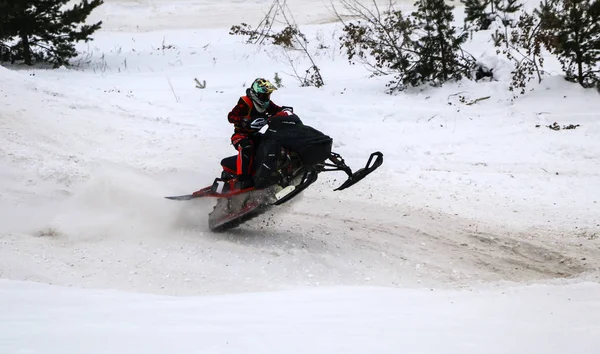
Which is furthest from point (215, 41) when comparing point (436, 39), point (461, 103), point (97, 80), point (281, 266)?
point (281, 266)

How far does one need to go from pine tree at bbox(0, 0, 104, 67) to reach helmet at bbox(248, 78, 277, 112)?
12.4 meters

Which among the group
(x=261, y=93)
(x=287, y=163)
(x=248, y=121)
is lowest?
(x=287, y=163)

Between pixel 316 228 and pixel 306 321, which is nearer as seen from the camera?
pixel 306 321

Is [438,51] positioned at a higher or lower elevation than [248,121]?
lower

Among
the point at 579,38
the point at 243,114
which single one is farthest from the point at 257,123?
the point at 579,38

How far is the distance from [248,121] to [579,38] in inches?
332

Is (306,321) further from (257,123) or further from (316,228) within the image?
(316,228)

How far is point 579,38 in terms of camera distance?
13.2 m

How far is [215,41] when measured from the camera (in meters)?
21.6

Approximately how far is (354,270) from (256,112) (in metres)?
2.26

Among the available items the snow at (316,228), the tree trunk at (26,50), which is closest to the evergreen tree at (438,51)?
the snow at (316,228)

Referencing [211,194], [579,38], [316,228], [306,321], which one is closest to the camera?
[306,321]

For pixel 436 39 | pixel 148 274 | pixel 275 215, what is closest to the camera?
pixel 148 274

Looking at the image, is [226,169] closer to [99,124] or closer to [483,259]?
[483,259]
